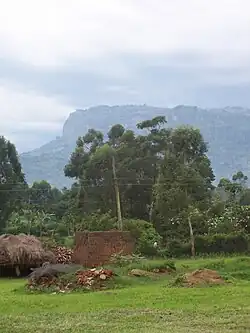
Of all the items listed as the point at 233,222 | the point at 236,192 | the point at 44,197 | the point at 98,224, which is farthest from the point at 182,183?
the point at 44,197

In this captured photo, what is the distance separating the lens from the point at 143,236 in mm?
35625

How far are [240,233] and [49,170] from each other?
5298 inches

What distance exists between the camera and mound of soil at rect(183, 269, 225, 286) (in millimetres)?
18797

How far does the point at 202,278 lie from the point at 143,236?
16503mm

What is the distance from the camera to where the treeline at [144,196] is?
122 feet

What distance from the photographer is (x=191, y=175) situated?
41.8m

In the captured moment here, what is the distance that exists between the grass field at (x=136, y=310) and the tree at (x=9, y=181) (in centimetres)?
2638

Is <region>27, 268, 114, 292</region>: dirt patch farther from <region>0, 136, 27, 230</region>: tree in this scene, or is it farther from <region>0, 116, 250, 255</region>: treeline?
<region>0, 136, 27, 230</region>: tree

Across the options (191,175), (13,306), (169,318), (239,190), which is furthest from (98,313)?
(239,190)

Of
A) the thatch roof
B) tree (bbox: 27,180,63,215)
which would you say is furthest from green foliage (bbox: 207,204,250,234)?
tree (bbox: 27,180,63,215)

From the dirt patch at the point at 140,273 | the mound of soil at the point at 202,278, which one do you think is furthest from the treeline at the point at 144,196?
the mound of soil at the point at 202,278

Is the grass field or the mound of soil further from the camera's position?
the mound of soil

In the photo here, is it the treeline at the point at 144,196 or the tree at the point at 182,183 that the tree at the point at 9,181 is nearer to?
the treeline at the point at 144,196

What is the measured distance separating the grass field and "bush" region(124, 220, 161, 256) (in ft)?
48.4
